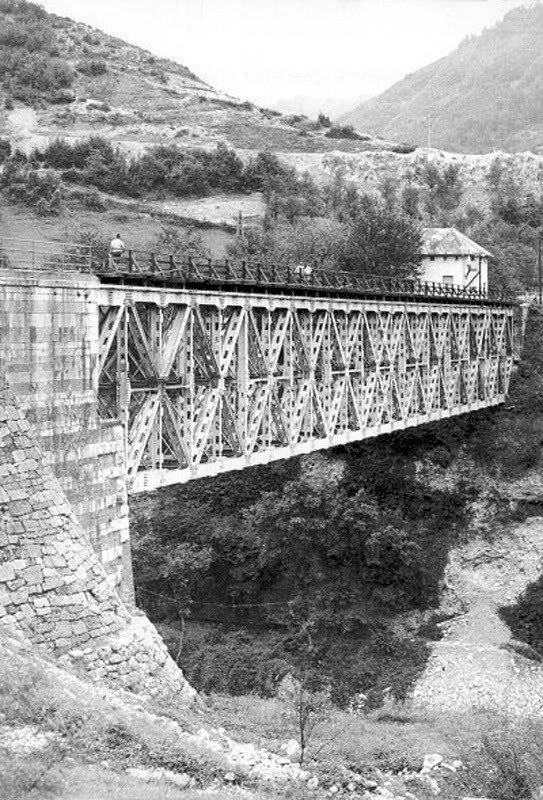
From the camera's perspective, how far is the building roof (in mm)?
70188

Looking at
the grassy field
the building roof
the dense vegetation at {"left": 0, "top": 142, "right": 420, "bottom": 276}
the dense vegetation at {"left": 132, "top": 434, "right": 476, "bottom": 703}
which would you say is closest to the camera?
the grassy field

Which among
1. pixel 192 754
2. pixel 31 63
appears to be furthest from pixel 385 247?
pixel 31 63

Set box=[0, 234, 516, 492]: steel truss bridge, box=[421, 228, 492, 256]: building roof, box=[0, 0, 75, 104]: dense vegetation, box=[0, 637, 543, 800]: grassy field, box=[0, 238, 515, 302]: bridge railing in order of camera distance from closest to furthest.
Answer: box=[0, 637, 543, 800]: grassy field < box=[0, 238, 515, 302]: bridge railing < box=[0, 234, 516, 492]: steel truss bridge < box=[421, 228, 492, 256]: building roof < box=[0, 0, 75, 104]: dense vegetation

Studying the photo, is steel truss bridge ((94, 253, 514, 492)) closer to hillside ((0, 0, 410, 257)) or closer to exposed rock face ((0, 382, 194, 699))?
exposed rock face ((0, 382, 194, 699))

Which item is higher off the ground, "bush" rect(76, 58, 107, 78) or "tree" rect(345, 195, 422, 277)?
"bush" rect(76, 58, 107, 78)

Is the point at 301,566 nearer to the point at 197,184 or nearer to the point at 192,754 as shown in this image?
the point at 192,754

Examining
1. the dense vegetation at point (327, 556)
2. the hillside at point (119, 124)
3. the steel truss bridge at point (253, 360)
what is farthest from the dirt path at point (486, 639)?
the hillside at point (119, 124)

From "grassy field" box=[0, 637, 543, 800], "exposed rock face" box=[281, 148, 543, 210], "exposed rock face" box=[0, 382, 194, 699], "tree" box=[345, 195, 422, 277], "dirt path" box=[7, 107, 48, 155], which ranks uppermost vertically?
"dirt path" box=[7, 107, 48, 155]

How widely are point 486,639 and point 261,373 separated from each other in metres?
18.8

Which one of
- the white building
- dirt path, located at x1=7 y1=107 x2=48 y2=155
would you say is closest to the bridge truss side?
the white building

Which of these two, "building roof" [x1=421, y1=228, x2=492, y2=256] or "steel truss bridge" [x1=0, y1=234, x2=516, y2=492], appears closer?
"steel truss bridge" [x1=0, y1=234, x2=516, y2=492]

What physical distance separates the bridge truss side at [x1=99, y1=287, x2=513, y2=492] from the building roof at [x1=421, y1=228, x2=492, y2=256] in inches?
664

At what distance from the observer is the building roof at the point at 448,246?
70188mm

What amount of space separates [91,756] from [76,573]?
5.23 m
